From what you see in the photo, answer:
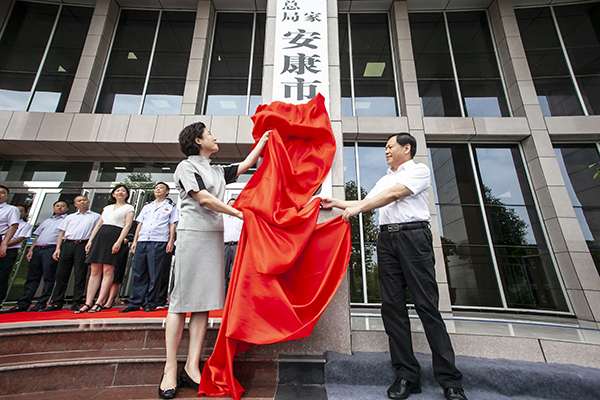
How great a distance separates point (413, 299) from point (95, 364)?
7.37 feet

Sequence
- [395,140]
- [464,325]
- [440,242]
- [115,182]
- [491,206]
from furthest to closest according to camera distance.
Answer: [115,182] → [491,206] → [440,242] → [464,325] → [395,140]

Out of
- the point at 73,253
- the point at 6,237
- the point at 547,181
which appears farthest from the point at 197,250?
the point at 547,181

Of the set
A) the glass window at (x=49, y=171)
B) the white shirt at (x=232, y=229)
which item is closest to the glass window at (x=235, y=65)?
the white shirt at (x=232, y=229)

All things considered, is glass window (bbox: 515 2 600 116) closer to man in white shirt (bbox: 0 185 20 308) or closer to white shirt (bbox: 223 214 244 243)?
white shirt (bbox: 223 214 244 243)

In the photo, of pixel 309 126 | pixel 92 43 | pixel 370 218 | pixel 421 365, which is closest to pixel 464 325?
pixel 421 365

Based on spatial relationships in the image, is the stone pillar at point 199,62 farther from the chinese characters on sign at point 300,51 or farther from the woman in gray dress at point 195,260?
the woman in gray dress at point 195,260

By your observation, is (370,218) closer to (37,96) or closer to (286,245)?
(286,245)

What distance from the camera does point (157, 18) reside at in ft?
22.3

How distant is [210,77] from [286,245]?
624 centimetres

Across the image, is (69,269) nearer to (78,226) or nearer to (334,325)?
(78,226)

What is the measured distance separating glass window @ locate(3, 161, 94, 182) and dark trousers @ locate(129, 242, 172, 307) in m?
3.72

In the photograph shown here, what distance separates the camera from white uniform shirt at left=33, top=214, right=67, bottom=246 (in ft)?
12.9

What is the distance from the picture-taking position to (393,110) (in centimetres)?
597

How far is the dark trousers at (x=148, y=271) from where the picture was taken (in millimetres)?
3299
